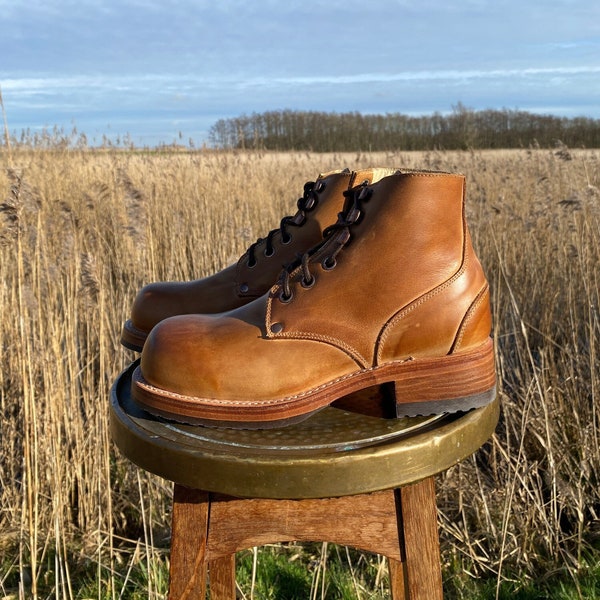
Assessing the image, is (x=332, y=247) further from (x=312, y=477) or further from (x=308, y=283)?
(x=312, y=477)

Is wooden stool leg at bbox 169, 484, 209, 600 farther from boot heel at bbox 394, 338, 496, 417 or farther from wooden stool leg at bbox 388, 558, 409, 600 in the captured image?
wooden stool leg at bbox 388, 558, 409, 600

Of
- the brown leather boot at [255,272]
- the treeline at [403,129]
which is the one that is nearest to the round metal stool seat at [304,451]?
the brown leather boot at [255,272]

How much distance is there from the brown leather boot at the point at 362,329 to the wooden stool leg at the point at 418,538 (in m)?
0.12

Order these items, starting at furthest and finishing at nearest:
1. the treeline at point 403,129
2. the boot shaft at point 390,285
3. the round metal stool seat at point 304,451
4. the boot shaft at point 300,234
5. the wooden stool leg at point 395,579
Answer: the treeline at point 403,129
the wooden stool leg at point 395,579
the boot shaft at point 300,234
the boot shaft at point 390,285
the round metal stool seat at point 304,451

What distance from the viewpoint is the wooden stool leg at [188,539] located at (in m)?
0.79

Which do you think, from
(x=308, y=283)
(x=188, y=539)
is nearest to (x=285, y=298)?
(x=308, y=283)

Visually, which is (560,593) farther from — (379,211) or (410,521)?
(379,211)

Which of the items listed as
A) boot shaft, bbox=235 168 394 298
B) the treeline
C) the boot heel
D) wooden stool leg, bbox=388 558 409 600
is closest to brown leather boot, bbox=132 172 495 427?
the boot heel

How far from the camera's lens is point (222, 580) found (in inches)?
46.8

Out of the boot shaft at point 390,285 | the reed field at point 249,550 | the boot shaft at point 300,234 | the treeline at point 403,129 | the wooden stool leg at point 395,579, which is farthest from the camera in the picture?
the treeline at point 403,129

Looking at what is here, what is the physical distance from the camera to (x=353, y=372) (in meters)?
0.80

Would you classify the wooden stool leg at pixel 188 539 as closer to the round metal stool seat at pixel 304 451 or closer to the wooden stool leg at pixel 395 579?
the round metal stool seat at pixel 304 451

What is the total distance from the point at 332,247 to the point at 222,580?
29.7 inches

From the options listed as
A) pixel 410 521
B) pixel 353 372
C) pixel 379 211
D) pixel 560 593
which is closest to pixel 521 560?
pixel 560 593
